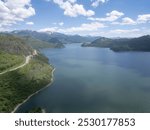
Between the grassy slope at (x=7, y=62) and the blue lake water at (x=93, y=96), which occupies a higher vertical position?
the grassy slope at (x=7, y=62)

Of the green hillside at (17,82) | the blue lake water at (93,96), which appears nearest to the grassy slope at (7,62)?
the green hillside at (17,82)

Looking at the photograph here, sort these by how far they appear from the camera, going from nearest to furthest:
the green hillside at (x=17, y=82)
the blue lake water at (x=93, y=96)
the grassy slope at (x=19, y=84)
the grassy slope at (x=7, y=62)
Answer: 1. the blue lake water at (x=93, y=96)
2. the grassy slope at (x=19, y=84)
3. the green hillside at (x=17, y=82)
4. the grassy slope at (x=7, y=62)

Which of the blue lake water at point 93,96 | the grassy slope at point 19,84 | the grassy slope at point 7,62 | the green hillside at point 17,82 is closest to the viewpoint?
the blue lake water at point 93,96

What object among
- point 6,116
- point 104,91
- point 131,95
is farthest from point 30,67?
point 6,116

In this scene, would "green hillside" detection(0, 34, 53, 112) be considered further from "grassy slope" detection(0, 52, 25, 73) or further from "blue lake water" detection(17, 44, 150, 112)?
"blue lake water" detection(17, 44, 150, 112)

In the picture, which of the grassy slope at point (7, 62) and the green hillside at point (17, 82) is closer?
the green hillside at point (17, 82)

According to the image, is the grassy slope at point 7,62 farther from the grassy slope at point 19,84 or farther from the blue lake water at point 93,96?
the blue lake water at point 93,96

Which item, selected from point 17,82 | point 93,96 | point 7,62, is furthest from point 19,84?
point 93,96

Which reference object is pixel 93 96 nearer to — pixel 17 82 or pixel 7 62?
pixel 17 82

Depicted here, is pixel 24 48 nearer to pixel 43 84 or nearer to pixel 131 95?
pixel 43 84
